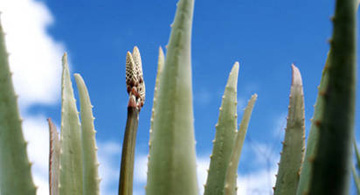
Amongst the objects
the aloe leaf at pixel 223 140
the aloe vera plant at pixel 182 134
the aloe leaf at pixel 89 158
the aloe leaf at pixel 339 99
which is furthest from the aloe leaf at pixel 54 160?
the aloe leaf at pixel 339 99

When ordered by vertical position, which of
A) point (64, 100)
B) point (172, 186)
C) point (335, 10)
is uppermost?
point (64, 100)

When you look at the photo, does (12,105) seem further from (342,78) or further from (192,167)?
(342,78)

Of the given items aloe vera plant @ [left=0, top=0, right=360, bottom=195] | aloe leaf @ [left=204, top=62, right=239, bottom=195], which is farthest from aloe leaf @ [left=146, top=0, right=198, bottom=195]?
aloe leaf @ [left=204, top=62, right=239, bottom=195]

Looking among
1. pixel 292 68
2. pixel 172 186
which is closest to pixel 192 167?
pixel 172 186

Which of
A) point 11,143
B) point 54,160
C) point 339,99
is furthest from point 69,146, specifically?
point 339,99

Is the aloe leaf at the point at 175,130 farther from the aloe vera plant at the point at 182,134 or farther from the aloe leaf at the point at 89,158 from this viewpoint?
the aloe leaf at the point at 89,158

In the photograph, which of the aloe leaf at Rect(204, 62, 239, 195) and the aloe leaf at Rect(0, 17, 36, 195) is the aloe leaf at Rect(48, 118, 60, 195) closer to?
the aloe leaf at Rect(0, 17, 36, 195)
